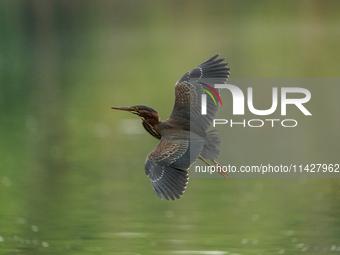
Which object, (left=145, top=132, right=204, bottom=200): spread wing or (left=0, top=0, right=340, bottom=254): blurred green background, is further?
(left=0, top=0, right=340, bottom=254): blurred green background

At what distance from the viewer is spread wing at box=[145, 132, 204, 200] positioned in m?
7.24

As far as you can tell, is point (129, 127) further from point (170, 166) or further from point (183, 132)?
point (170, 166)

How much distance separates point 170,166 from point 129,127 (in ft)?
26.1

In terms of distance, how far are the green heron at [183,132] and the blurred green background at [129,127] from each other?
1.13 meters

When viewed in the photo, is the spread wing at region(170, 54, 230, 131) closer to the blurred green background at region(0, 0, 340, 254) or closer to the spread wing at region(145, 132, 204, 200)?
the spread wing at region(145, 132, 204, 200)

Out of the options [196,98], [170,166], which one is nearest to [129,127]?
[196,98]

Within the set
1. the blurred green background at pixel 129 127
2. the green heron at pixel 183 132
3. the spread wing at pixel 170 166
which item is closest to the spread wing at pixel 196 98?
the green heron at pixel 183 132

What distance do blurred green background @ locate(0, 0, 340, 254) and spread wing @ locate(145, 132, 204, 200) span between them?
3.63 feet

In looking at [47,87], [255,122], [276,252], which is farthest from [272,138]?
[47,87]

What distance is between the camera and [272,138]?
573 inches

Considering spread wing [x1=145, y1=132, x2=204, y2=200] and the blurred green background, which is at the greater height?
the blurred green background

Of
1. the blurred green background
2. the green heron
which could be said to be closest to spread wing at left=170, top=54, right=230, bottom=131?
the green heron

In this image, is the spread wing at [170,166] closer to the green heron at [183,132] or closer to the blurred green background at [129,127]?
the green heron at [183,132]

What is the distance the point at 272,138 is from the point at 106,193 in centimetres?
501
